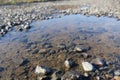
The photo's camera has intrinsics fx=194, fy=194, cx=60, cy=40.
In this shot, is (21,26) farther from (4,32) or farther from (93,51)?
(93,51)

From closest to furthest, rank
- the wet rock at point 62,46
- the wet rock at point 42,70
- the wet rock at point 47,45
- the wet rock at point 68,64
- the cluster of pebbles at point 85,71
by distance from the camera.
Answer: the cluster of pebbles at point 85,71, the wet rock at point 42,70, the wet rock at point 68,64, the wet rock at point 62,46, the wet rock at point 47,45

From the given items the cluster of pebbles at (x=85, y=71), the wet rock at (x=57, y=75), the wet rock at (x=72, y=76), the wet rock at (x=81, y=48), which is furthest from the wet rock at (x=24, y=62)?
the wet rock at (x=81, y=48)

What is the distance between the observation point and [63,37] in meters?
14.4

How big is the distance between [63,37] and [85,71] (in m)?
5.49

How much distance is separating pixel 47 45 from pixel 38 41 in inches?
48.2

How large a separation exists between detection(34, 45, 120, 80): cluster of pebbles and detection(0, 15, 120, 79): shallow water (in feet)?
4.08

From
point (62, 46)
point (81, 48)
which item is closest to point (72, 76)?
point (81, 48)

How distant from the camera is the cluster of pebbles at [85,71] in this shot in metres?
8.76

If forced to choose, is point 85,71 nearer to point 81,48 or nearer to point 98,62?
point 98,62

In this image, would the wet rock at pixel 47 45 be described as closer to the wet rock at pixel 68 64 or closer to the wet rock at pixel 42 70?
the wet rock at pixel 68 64

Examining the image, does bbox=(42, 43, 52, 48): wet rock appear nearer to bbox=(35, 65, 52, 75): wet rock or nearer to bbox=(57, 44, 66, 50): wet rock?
bbox=(57, 44, 66, 50): wet rock

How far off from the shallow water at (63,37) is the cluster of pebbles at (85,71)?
1243 mm

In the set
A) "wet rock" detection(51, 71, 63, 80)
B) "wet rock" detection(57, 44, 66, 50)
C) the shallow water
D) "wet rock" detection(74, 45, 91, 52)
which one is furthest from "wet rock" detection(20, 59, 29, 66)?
"wet rock" detection(74, 45, 91, 52)

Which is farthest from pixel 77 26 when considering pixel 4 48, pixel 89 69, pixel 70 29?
pixel 89 69
